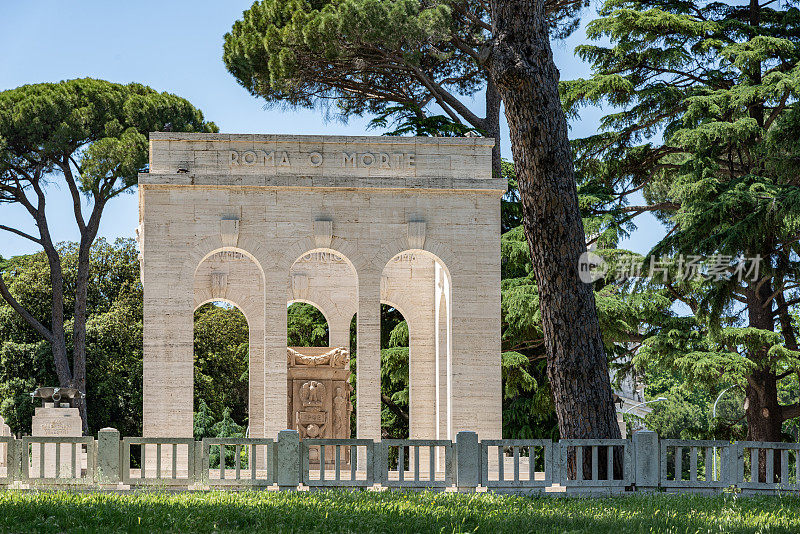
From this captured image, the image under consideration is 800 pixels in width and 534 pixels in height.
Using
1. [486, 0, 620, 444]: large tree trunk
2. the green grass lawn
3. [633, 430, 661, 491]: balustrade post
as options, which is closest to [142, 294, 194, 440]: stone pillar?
the green grass lawn

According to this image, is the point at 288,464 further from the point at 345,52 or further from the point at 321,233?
the point at 345,52

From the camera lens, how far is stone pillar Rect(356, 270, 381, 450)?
21.2 m

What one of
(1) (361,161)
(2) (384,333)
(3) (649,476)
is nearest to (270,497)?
(3) (649,476)

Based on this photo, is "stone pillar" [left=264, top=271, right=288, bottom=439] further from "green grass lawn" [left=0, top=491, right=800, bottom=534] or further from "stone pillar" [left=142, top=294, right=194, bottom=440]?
"green grass lawn" [left=0, top=491, right=800, bottom=534]

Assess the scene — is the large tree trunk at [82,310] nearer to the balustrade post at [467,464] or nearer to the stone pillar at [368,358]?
the stone pillar at [368,358]

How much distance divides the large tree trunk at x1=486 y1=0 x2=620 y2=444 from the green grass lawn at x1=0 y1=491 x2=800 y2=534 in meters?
1.69

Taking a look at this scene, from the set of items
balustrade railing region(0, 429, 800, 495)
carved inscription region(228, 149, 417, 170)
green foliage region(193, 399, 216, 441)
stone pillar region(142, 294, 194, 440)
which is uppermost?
carved inscription region(228, 149, 417, 170)

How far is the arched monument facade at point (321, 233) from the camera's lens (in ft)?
68.8

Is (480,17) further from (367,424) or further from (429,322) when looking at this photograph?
(367,424)

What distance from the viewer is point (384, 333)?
102 feet

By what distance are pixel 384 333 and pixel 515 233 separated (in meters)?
5.93

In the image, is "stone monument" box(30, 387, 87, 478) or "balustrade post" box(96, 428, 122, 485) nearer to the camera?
"balustrade post" box(96, 428, 122, 485)

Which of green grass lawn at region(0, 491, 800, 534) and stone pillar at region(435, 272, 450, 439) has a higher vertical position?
stone pillar at region(435, 272, 450, 439)

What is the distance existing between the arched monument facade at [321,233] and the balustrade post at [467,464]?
7125 millimetres
